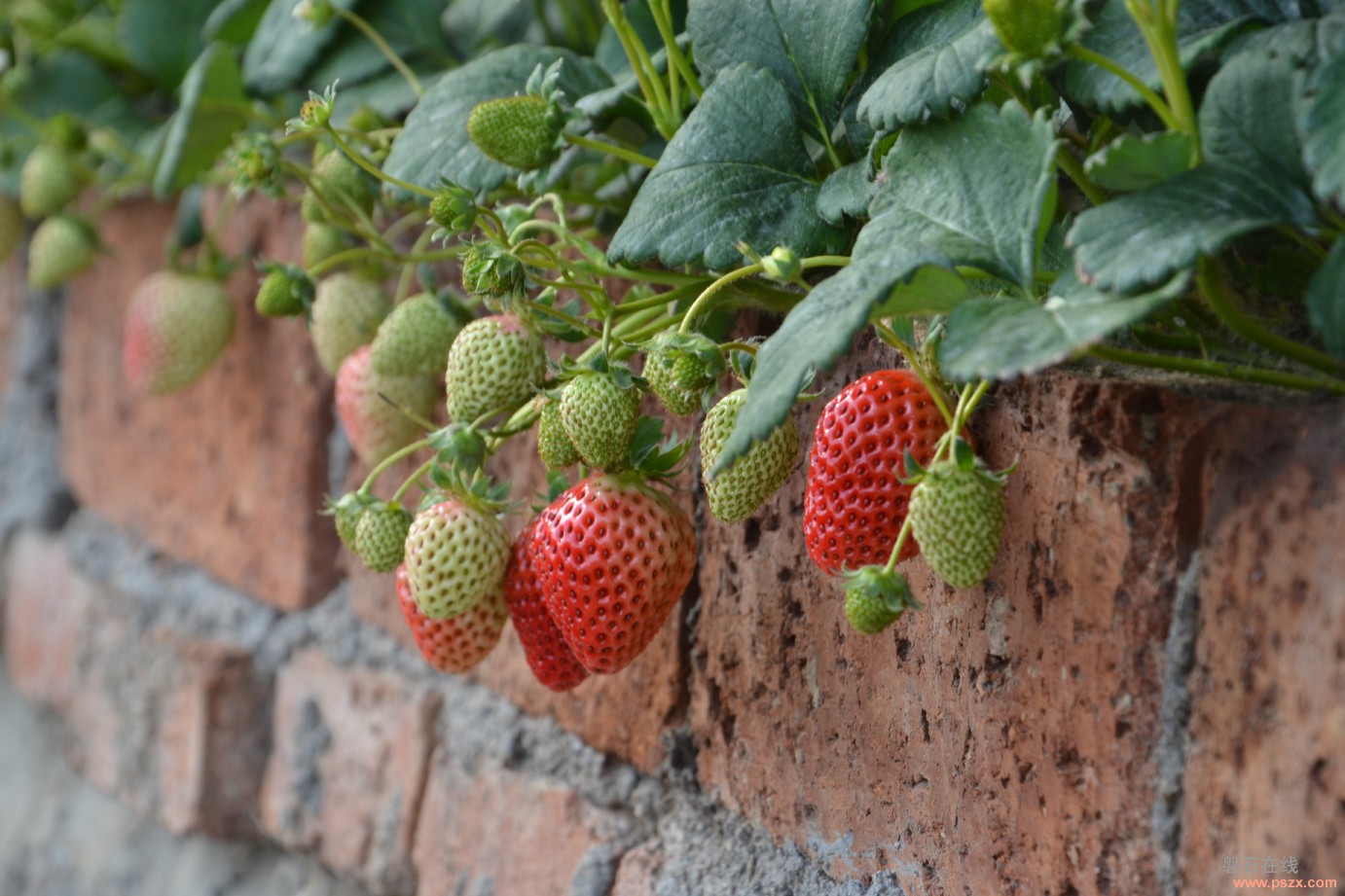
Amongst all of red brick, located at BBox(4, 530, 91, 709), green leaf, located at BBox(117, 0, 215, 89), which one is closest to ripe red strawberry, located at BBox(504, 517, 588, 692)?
green leaf, located at BBox(117, 0, 215, 89)

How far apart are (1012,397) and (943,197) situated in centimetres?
10

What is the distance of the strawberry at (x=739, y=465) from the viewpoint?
563 mm

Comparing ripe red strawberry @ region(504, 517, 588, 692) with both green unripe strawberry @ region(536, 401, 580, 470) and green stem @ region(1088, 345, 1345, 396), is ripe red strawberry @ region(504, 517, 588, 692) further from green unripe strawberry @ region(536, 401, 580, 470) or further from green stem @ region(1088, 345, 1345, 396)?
green stem @ region(1088, 345, 1345, 396)

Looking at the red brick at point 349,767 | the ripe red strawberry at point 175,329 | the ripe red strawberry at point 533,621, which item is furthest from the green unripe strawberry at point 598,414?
the ripe red strawberry at point 175,329

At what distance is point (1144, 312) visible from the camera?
0.41 metres

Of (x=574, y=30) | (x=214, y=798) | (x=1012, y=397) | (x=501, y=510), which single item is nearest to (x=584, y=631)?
(x=501, y=510)

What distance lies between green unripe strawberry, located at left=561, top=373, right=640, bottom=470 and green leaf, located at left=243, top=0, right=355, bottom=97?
49 centimetres

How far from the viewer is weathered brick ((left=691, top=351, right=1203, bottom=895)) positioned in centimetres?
51

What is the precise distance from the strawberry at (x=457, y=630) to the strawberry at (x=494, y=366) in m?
0.11

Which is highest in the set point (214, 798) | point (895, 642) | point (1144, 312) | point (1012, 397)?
point (1144, 312)

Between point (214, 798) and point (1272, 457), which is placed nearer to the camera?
point (1272, 457)

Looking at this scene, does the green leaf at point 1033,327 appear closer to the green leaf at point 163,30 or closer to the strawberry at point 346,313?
the strawberry at point 346,313

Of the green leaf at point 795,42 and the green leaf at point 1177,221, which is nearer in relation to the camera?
the green leaf at point 1177,221

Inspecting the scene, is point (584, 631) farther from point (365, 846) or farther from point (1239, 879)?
point (365, 846)
